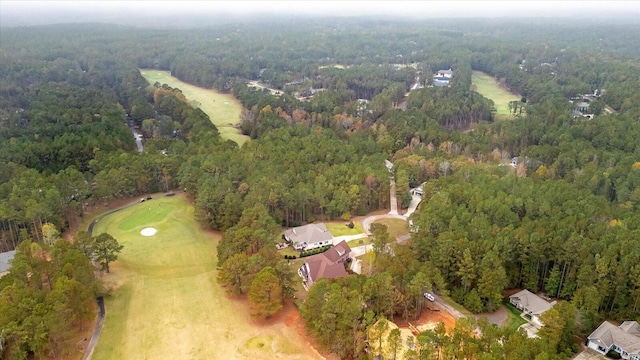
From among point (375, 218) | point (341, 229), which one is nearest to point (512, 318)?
point (341, 229)

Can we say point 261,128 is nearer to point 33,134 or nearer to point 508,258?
point 33,134

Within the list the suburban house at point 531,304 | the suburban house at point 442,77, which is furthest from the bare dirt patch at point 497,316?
the suburban house at point 442,77

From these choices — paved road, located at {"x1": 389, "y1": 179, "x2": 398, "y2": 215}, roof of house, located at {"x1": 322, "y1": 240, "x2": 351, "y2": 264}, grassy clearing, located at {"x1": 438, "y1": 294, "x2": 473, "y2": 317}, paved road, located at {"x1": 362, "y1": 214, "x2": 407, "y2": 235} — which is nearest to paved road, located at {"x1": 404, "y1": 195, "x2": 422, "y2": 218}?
paved road, located at {"x1": 362, "y1": 214, "x2": 407, "y2": 235}

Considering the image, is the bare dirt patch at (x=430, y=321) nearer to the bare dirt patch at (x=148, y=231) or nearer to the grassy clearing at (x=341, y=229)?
the grassy clearing at (x=341, y=229)

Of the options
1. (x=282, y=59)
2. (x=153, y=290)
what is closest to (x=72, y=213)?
(x=153, y=290)

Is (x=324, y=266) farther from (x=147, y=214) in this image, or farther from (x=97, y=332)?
(x=147, y=214)

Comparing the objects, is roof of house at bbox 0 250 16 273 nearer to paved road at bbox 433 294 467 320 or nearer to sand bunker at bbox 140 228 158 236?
sand bunker at bbox 140 228 158 236
